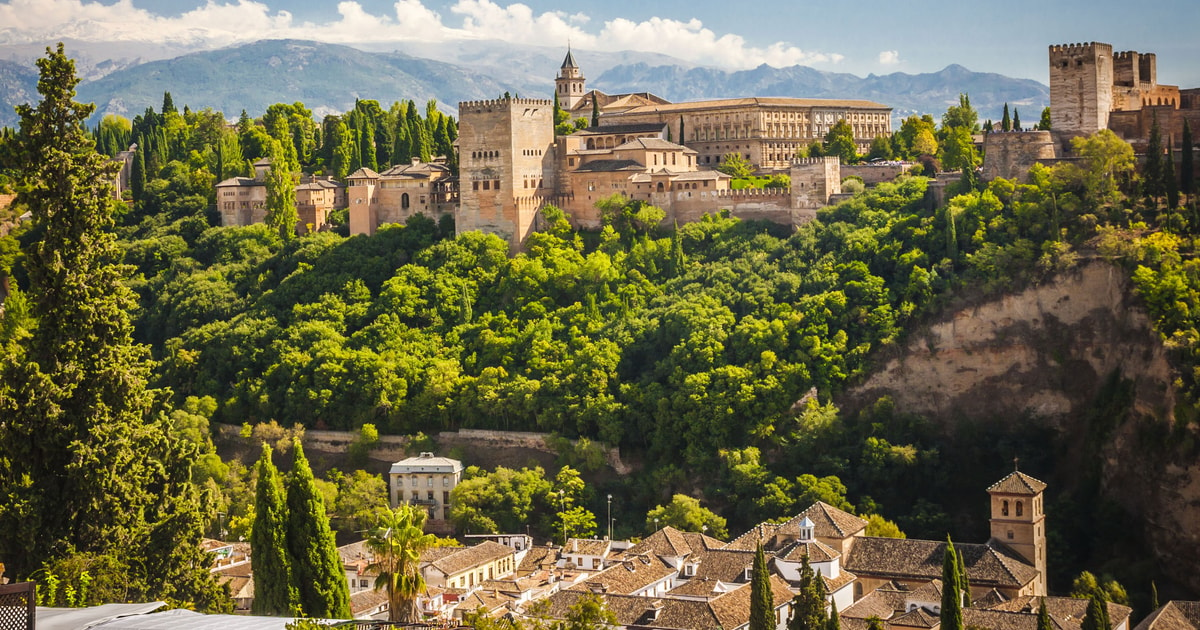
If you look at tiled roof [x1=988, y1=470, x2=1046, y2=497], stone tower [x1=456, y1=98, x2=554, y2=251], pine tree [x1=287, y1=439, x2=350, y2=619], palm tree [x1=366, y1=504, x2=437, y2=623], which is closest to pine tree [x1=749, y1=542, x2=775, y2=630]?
palm tree [x1=366, y1=504, x2=437, y2=623]

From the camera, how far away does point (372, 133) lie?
3078 inches

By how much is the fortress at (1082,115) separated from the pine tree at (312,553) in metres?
36.5

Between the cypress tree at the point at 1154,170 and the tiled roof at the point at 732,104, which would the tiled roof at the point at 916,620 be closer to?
the cypress tree at the point at 1154,170

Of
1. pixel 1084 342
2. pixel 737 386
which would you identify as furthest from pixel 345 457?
pixel 1084 342

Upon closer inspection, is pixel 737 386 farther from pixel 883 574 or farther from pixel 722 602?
pixel 722 602

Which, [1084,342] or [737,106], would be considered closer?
[1084,342]

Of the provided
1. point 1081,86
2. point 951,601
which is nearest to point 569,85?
point 1081,86

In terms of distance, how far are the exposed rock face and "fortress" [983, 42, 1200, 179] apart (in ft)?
21.4

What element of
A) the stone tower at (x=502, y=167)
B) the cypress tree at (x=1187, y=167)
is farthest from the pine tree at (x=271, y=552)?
the stone tower at (x=502, y=167)

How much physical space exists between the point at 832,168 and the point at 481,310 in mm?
14681

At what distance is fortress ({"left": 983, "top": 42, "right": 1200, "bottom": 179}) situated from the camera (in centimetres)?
5766

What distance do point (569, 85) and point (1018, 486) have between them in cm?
5046

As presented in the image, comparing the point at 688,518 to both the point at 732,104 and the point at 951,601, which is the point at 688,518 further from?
the point at 732,104

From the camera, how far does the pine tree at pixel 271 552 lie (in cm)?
2834
